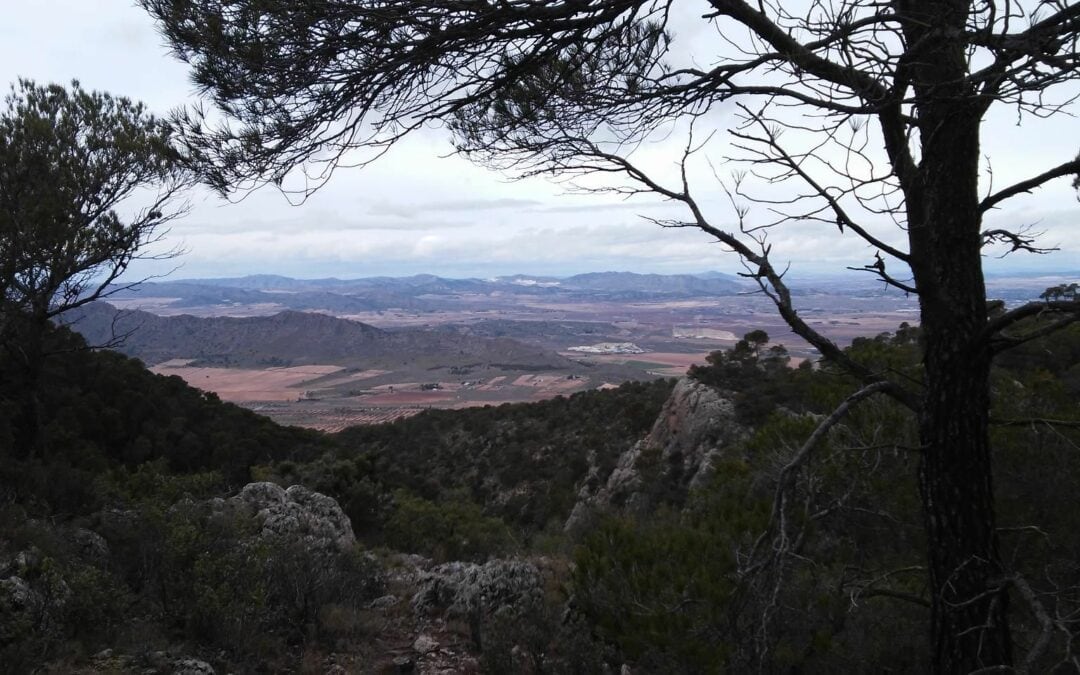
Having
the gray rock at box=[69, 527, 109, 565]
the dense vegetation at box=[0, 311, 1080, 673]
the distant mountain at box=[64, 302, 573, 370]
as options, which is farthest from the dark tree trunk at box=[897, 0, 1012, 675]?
the distant mountain at box=[64, 302, 573, 370]

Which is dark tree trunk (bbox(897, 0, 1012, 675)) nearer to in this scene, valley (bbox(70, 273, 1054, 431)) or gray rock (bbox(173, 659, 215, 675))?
gray rock (bbox(173, 659, 215, 675))

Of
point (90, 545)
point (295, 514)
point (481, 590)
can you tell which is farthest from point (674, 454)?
point (90, 545)

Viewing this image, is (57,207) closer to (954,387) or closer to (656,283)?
(954,387)

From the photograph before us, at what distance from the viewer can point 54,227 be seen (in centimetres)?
791

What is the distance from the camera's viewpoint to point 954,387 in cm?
248

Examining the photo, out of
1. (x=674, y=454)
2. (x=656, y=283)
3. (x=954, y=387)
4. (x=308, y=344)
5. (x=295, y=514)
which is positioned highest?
(x=656, y=283)

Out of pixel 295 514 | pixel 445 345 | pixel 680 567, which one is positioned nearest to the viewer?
pixel 680 567

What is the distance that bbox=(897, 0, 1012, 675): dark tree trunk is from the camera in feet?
7.91

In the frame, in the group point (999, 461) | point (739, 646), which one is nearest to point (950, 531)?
point (739, 646)

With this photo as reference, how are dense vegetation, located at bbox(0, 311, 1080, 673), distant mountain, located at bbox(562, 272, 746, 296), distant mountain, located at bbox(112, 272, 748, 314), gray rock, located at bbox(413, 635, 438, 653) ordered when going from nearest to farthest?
dense vegetation, located at bbox(0, 311, 1080, 673) → gray rock, located at bbox(413, 635, 438, 653) → distant mountain, located at bbox(562, 272, 746, 296) → distant mountain, located at bbox(112, 272, 748, 314)

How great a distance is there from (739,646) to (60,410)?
42.3ft

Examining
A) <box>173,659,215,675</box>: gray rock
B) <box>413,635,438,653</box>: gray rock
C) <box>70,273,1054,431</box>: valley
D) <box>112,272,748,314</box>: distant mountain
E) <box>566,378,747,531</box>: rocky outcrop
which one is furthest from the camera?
<box>112,272,748,314</box>: distant mountain

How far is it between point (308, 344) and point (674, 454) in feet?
206

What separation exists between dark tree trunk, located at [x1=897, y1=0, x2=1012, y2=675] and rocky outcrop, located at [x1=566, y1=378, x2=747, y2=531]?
9.82 m
